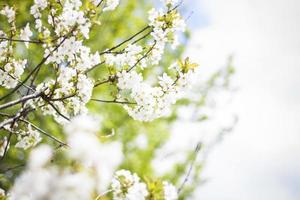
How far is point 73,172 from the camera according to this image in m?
1.55

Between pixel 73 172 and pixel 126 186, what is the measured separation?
902 millimetres

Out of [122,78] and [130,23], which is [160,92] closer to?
[122,78]

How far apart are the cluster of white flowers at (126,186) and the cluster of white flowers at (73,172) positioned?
2.36ft

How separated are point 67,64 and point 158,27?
25.4 inches

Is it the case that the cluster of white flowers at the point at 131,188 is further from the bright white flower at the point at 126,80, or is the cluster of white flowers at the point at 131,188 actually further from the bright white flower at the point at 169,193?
the bright white flower at the point at 126,80

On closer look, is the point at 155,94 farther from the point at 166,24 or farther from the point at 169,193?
the point at 169,193

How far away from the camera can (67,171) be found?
155 cm

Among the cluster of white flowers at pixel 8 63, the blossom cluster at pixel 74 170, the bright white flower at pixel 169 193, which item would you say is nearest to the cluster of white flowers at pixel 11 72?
the cluster of white flowers at pixel 8 63

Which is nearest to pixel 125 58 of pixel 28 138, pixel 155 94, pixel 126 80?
pixel 126 80

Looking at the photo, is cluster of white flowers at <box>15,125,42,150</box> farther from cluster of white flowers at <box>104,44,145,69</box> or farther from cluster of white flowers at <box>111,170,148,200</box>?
cluster of white flowers at <box>111,170,148,200</box>

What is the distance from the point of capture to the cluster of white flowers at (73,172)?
1512 mm

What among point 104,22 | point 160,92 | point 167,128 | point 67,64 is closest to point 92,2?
point 67,64

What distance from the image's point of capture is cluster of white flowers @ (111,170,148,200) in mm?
2338

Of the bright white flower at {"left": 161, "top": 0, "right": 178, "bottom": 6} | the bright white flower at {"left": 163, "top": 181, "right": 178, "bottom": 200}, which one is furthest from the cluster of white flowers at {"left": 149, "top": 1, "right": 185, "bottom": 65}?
the bright white flower at {"left": 163, "top": 181, "right": 178, "bottom": 200}
